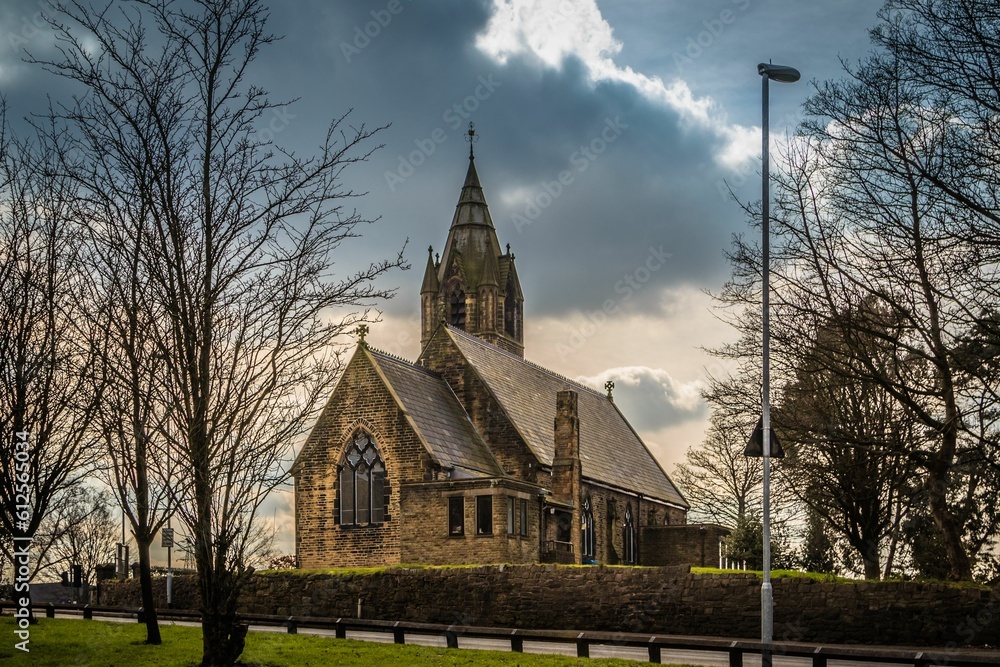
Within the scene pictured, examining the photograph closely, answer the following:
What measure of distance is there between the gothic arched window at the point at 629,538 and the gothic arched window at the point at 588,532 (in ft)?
14.4

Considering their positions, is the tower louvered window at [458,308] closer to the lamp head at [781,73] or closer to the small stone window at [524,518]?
the small stone window at [524,518]

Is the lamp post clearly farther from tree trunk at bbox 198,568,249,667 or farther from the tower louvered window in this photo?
the tower louvered window

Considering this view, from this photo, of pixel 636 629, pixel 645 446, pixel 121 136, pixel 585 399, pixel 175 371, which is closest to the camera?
pixel 175 371

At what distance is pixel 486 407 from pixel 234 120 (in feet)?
86.2

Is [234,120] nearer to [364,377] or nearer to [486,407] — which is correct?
[364,377]

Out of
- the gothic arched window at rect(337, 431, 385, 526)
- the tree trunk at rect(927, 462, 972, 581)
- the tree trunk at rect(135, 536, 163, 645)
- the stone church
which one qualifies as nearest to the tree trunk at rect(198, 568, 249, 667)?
the tree trunk at rect(135, 536, 163, 645)

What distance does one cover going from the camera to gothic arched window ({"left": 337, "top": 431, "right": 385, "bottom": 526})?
38.1m

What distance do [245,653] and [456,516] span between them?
1690cm

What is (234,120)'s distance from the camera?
18781 mm

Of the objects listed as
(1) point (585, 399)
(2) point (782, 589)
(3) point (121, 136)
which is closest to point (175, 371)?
(3) point (121, 136)

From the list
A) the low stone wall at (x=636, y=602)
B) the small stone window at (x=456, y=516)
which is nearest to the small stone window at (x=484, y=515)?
the small stone window at (x=456, y=516)

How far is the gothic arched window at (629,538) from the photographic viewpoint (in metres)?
49.6

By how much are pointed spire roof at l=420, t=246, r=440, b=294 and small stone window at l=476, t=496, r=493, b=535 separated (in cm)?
3810

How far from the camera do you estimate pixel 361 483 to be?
3850cm
